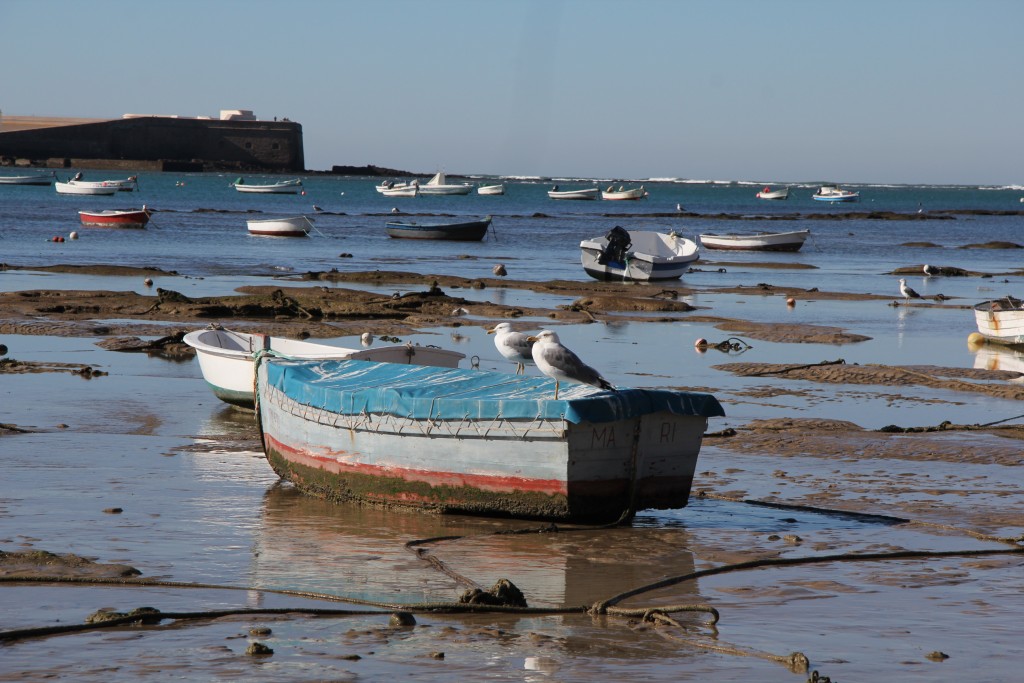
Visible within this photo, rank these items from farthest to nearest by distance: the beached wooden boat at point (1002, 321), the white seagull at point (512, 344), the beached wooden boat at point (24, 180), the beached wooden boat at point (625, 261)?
the beached wooden boat at point (24, 180) < the beached wooden boat at point (625, 261) < the beached wooden boat at point (1002, 321) < the white seagull at point (512, 344)

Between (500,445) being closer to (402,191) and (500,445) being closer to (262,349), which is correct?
(262,349)

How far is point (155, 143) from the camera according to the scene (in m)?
156

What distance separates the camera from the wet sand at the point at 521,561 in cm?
637

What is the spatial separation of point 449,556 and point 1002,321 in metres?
16.2

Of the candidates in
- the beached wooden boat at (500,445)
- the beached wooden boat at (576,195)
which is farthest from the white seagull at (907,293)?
the beached wooden boat at (576,195)

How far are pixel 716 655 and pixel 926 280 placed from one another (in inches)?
1406

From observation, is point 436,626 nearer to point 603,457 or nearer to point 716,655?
point 716,655

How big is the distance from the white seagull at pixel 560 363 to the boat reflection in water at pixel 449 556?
1.23 m

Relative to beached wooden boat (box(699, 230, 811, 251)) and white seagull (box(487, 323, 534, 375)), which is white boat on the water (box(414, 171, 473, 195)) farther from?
white seagull (box(487, 323, 534, 375))

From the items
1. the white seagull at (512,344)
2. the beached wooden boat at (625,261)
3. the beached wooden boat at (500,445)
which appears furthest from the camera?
the beached wooden boat at (625,261)

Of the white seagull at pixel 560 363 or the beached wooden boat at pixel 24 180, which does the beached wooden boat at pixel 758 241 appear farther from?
the beached wooden boat at pixel 24 180

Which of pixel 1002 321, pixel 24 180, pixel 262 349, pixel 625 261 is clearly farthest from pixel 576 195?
pixel 262 349

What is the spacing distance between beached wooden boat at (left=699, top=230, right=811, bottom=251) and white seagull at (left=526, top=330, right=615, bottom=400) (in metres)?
44.6

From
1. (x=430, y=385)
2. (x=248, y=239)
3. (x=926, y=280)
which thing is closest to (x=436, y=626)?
→ (x=430, y=385)
